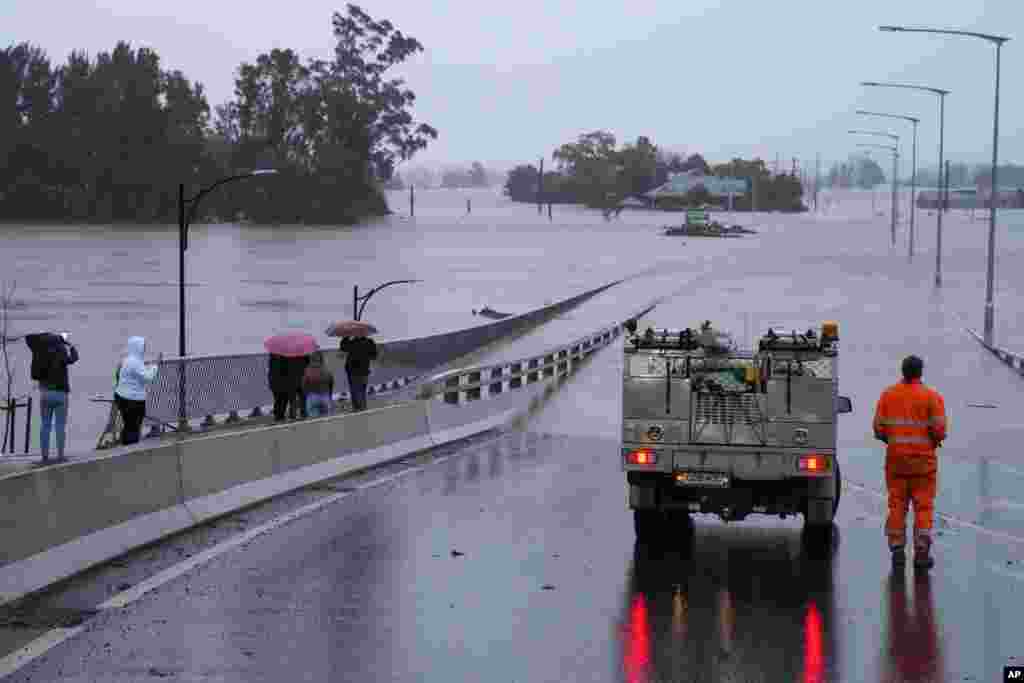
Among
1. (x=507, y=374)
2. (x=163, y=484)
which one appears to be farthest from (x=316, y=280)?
(x=163, y=484)

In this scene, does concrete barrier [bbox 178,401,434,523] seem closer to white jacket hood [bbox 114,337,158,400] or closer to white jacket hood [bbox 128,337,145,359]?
white jacket hood [bbox 114,337,158,400]

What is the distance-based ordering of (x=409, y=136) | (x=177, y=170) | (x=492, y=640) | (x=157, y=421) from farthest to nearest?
(x=409, y=136) < (x=177, y=170) < (x=157, y=421) < (x=492, y=640)

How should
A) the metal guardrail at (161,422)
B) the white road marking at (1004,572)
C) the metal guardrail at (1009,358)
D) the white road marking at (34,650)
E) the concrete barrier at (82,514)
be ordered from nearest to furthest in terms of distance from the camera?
1. the white road marking at (34,650)
2. the concrete barrier at (82,514)
3. the white road marking at (1004,572)
4. the metal guardrail at (161,422)
5. the metal guardrail at (1009,358)

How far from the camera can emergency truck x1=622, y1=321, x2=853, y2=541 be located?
557 inches

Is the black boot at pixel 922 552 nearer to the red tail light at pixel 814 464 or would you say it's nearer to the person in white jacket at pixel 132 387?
the red tail light at pixel 814 464

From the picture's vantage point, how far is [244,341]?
253 feet

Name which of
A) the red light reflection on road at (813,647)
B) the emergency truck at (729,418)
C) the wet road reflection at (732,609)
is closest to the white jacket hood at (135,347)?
the wet road reflection at (732,609)

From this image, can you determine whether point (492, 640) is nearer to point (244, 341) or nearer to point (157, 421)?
point (157, 421)

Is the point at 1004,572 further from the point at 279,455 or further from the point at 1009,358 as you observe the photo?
the point at 1009,358

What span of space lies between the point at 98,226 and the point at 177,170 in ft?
33.2

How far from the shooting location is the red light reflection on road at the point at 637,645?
9953mm

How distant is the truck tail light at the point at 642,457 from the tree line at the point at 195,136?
507 feet

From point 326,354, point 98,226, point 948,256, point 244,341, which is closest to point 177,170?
point 98,226

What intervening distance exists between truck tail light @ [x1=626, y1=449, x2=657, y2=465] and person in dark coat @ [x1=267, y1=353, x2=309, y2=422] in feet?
46.9
